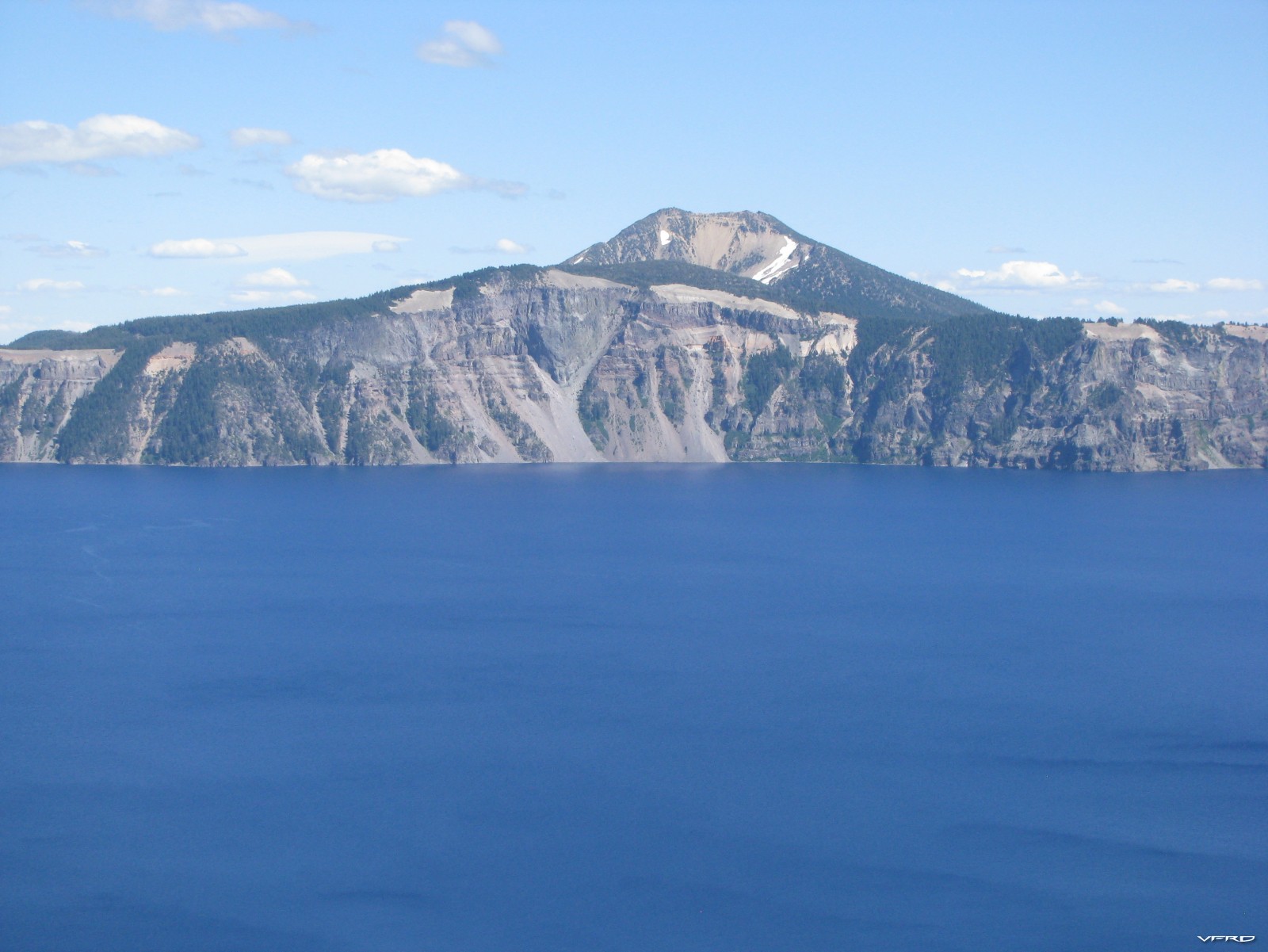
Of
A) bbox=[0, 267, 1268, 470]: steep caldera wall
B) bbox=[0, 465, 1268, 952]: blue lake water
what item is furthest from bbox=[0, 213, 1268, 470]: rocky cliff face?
bbox=[0, 465, 1268, 952]: blue lake water

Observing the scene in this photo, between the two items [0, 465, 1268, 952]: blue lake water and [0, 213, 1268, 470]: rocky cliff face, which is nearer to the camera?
[0, 465, 1268, 952]: blue lake water

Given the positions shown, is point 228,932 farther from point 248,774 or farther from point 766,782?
point 766,782

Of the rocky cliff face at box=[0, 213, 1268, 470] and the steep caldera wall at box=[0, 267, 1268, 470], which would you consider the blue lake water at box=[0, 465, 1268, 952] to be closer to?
the rocky cliff face at box=[0, 213, 1268, 470]

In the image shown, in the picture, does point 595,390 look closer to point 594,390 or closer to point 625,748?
point 594,390

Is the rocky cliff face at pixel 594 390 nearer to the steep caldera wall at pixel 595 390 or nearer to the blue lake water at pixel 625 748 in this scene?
the steep caldera wall at pixel 595 390

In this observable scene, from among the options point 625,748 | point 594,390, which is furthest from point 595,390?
point 625,748

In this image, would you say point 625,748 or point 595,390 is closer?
point 625,748

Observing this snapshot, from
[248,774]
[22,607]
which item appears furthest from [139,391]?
[248,774]

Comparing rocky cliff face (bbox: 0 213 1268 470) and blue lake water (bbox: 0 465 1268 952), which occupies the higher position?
rocky cliff face (bbox: 0 213 1268 470)
